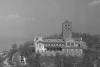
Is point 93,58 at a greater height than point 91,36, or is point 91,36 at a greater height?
point 91,36

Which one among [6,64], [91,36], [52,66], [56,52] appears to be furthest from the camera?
[91,36]

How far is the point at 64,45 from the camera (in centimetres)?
5719

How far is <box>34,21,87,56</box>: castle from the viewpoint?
5266 centimetres

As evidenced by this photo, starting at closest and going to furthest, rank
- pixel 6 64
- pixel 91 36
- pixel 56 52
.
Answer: pixel 56 52 → pixel 6 64 → pixel 91 36

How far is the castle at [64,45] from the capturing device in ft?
173

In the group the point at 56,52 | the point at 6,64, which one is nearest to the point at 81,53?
the point at 56,52

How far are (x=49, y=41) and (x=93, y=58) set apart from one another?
1385cm

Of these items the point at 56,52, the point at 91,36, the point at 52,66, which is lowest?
the point at 52,66

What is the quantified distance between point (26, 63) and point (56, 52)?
324 inches

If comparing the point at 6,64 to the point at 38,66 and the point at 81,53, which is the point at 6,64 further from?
the point at 81,53

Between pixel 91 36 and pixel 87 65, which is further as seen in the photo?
pixel 91 36

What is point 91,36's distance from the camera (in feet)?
282

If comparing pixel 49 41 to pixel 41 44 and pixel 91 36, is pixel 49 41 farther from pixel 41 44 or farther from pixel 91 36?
pixel 91 36

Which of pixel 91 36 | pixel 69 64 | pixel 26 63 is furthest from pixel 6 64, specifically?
pixel 91 36
